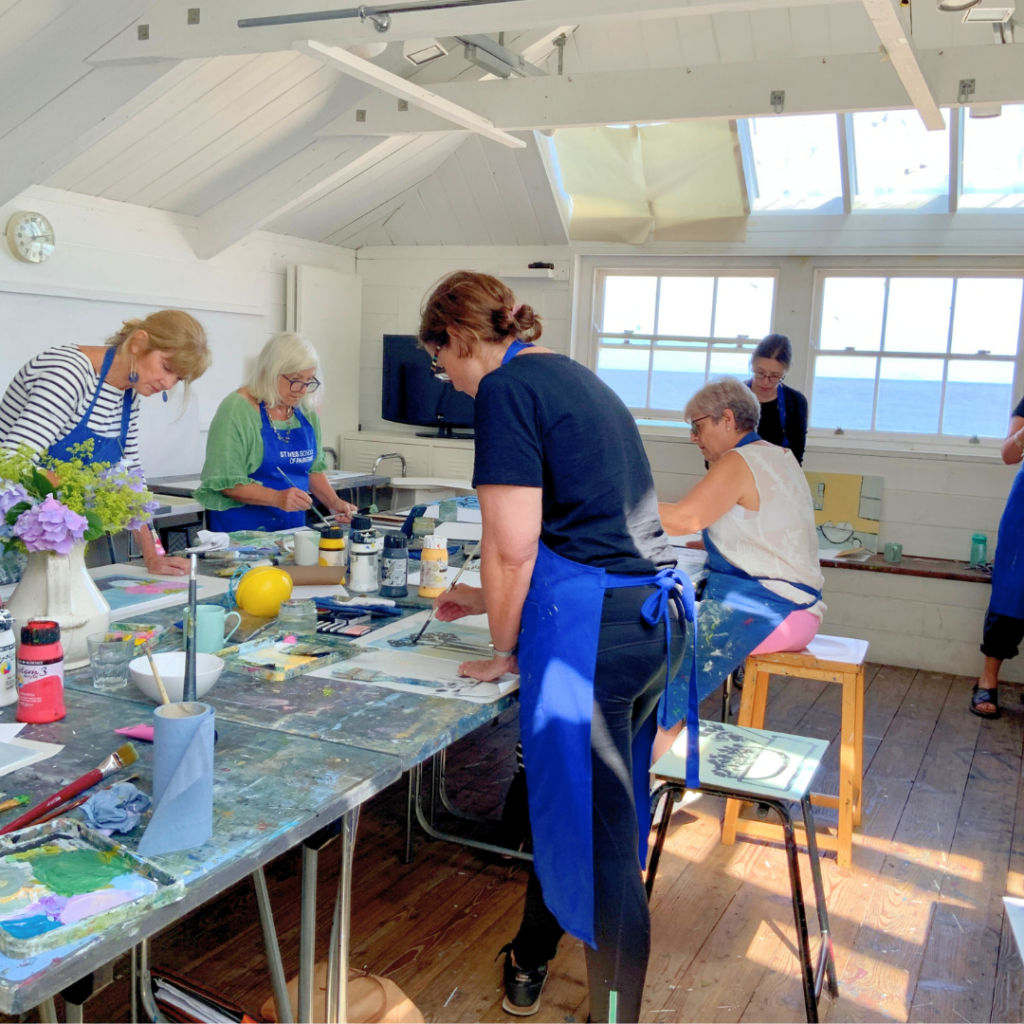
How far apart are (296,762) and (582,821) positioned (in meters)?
0.61

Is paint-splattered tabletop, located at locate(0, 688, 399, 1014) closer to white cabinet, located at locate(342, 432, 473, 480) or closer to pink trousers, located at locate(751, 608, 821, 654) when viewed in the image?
pink trousers, located at locate(751, 608, 821, 654)

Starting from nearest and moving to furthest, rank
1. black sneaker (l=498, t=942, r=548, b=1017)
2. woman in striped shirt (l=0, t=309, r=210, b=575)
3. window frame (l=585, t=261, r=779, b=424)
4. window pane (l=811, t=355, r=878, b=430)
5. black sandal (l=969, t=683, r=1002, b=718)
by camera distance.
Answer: black sneaker (l=498, t=942, r=548, b=1017), woman in striped shirt (l=0, t=309, r=210, b=575), black sandal (l=969, t=683, r=1002, b=718), window pane (l=811, t=355, r=878, b=430), window frame (l=585, t=261, r=779, b=424)

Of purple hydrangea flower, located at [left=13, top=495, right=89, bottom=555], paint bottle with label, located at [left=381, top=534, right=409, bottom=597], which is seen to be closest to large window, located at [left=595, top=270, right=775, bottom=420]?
paint bottle with label, located at [left=381, top=534, right=409, bottom=597]

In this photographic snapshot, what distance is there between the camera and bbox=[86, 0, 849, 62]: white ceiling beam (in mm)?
3125

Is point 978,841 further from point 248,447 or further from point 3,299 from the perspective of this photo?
point 3,299

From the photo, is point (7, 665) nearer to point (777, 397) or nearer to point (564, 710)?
point (564, 710)

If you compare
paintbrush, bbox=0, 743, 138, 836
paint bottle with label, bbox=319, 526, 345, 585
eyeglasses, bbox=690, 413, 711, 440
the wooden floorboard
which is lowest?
the wooden floorboard

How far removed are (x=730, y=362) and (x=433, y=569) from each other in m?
3.88

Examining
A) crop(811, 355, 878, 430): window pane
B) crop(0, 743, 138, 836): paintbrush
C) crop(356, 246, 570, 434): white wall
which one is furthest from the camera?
crop(356, 246, 570, 434): white wall

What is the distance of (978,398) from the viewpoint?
5621 mm

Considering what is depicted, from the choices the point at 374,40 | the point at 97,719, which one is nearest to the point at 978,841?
the point at 97,719

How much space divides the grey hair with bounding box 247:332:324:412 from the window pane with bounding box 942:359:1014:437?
12.6 ft

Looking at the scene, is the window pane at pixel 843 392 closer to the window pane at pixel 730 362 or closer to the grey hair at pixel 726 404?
Result: the window pane at pixel 730 362

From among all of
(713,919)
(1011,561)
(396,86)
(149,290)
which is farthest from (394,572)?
(1011,561)
